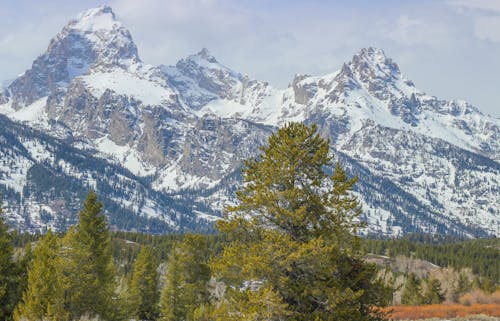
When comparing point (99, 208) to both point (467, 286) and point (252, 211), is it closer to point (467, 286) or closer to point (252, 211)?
point (252, 211)

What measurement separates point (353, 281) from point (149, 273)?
5940cm

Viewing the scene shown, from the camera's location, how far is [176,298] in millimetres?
70375

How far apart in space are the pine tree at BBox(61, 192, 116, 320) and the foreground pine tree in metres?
19.9

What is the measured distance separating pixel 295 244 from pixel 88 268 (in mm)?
24412

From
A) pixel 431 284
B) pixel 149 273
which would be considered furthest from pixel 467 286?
pixel 149 273

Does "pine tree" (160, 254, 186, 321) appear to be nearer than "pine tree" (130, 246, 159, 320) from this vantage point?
Yes

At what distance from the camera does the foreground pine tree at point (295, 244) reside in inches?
901

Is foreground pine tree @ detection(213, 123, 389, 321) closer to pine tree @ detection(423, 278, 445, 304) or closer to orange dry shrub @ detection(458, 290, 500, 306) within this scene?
orange dry shrub @ detection(458, 290, 500, 306)

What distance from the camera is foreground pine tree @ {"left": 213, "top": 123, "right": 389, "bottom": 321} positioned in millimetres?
22875

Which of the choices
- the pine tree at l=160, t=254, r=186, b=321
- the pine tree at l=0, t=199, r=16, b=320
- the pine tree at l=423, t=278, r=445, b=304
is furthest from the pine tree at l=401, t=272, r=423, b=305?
the pine tree at l=0, t=199, r=16, b=320

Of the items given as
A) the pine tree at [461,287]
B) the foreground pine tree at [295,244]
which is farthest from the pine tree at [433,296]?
the foreground pine tree at [295,244]

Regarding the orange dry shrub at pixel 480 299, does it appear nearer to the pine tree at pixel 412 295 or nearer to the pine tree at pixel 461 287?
the pine tree at pixel 412 295

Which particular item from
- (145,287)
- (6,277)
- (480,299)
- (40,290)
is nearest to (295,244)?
(40,290)

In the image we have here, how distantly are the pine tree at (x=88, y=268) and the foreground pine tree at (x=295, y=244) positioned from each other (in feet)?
65.3
